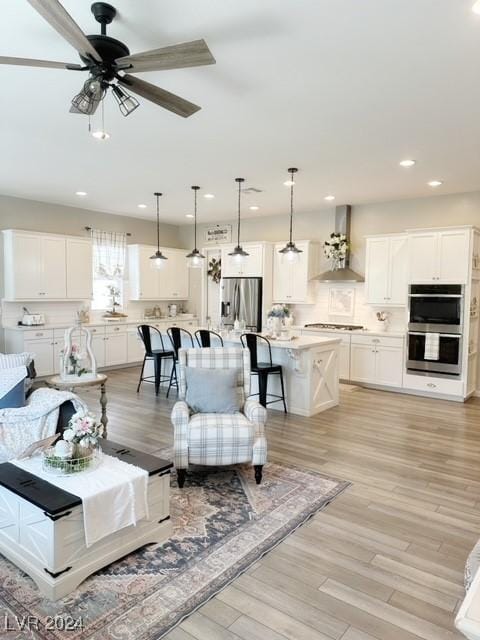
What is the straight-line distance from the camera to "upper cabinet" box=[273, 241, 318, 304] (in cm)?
780

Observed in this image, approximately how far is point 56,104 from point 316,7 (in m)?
2.27

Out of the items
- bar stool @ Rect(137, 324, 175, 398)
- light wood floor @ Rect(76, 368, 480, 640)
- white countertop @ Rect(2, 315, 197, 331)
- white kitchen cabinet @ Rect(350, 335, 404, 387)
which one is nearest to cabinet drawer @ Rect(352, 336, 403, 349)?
white kitchen cabinet @ Rect(350, 335, 404, 387)

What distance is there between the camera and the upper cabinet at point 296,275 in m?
7.80

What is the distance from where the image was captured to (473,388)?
648cm

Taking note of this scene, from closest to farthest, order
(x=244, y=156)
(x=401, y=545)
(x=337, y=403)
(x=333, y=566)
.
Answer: (x=333, y=566) → (x=401, y=545) → (x=244, y=156) → (x=337, y=403)

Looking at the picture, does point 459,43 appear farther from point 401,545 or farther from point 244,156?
point 401,545

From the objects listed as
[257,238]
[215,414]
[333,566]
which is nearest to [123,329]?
[257,238]

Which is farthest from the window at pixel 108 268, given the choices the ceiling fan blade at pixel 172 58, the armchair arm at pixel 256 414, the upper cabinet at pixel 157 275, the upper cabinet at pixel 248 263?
the ceiling fan blade at pixel 172 58

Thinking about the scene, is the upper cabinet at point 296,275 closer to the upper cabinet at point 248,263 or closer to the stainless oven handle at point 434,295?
the upper cabinet at point 248,263

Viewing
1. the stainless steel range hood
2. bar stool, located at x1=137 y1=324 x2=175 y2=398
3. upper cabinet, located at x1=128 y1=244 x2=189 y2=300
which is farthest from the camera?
upper cabinet, located at x1=128 y1=244 x2=189 y2=300

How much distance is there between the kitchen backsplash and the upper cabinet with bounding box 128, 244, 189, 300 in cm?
275

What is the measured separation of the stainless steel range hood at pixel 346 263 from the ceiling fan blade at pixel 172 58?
218 inches

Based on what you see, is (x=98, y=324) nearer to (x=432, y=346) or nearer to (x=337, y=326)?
(x=337, y=326)

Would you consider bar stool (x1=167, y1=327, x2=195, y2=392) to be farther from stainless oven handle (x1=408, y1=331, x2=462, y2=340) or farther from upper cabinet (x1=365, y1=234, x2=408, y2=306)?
stainless oven handle (x1=408, y1=331, x2=462, y2=340)
